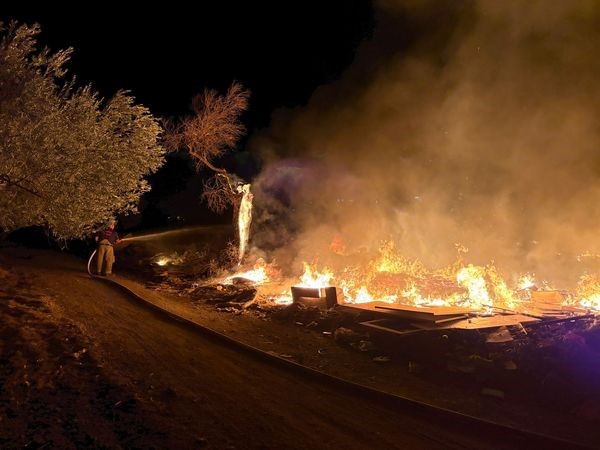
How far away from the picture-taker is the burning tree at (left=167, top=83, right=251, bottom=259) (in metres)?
16.9

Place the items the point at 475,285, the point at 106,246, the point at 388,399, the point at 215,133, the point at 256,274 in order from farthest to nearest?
the point at 215,133, the point at 256,274, the point at 106,246, the point at 475,285, the point at 388,399

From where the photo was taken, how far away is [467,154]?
15.9 m

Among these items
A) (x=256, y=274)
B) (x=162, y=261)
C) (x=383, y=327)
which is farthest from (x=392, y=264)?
(x=162, y=261)

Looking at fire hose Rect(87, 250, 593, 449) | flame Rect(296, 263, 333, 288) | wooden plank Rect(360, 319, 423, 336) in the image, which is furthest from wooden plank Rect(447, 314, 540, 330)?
flame Rect(296, 263, 333, 288)

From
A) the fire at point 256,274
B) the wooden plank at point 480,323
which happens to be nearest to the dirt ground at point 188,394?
the wooden plank at point 480,323

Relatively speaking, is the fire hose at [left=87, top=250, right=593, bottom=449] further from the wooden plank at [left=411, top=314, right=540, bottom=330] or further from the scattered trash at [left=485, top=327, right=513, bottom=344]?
the wooden plank at [left=411, top=314, right=540, bottom=330]

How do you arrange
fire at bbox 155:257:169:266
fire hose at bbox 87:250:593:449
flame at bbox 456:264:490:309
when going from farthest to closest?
fire at bbox 155:257:169:266
flame at bbox 456:264:490:309
fire hose at bbox 87:250:593:449

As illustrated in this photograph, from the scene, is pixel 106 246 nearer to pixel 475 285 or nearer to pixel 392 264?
pixel 392 264

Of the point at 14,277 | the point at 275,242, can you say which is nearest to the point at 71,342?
the point at 14,277

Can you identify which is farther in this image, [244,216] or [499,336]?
[244,216]

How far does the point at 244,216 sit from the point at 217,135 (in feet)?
11.2

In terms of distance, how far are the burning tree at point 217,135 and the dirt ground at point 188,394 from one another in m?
8.05

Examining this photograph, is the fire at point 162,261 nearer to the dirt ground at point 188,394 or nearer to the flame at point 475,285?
the dirt ground at point 188,394

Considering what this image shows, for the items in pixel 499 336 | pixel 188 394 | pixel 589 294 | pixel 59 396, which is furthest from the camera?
pixel 589 294
